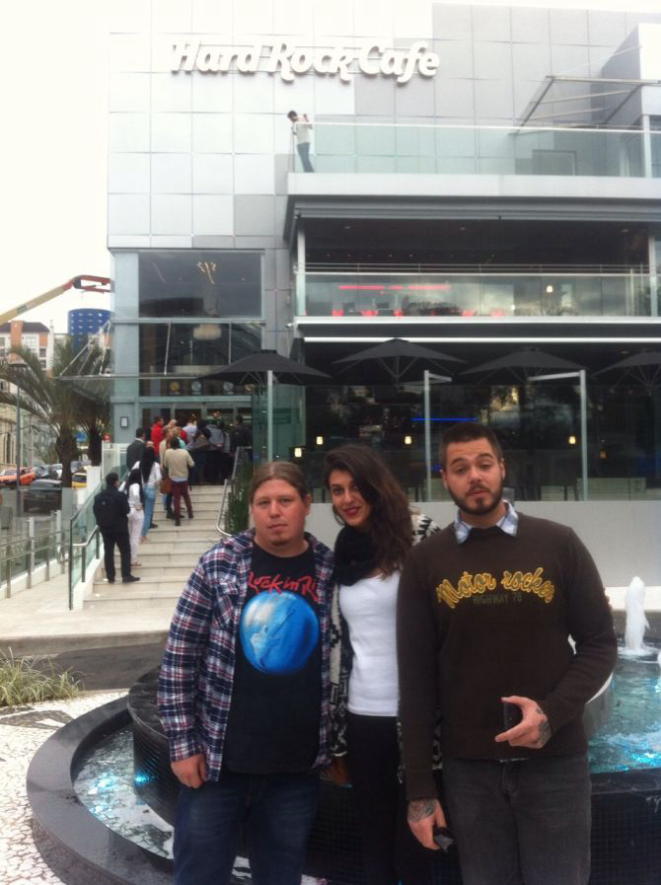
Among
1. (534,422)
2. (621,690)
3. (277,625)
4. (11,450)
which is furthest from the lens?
(11,450)

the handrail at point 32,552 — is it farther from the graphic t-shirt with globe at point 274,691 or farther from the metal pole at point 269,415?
the graphic t-shirt with globe at point 274,691

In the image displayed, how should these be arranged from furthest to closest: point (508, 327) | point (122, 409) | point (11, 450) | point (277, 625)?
point (11, 450), point (122, 409), point (508, 327), point (277, 625)

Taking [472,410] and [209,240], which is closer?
[472,410]

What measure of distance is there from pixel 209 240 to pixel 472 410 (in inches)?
436

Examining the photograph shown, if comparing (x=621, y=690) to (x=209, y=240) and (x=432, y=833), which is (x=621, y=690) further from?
(x=209, y=240)

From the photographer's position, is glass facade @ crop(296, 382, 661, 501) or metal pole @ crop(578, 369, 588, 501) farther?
metal pole @ crop(578, 369, 588, 501)

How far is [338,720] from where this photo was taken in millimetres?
2604

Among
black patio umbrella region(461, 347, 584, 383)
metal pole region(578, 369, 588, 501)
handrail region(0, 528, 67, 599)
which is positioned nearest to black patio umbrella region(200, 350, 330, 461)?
black patio umbrella region(461, 347, 584, 383)

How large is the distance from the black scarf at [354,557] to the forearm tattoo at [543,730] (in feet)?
2.24

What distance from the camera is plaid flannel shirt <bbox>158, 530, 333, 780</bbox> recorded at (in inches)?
99.8

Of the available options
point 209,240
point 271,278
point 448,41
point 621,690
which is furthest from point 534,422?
point 448,41

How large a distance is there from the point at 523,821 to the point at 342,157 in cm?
1964

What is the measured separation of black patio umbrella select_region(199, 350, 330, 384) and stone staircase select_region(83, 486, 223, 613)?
2.92 m

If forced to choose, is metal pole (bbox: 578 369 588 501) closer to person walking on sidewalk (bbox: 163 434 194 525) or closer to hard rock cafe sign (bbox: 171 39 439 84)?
person walking on sidewalk (bbox: 163 434 194 525)
